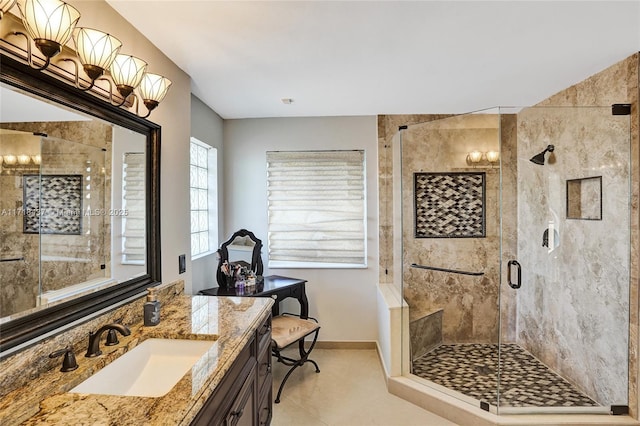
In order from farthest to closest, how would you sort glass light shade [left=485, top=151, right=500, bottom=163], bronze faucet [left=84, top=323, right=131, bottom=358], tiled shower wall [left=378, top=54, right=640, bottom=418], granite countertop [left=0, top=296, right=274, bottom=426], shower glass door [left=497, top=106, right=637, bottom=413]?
glass light shade [left=485, top=151, right=500, bottom=163] < shower glass door [left=497, top=106, right=637, bottom=413] < tiled shower wall [left=378, top=54, right=640, bottom=418] < bronze faucet [left=84, top=323, right=131, bottom=358] < granite countertop [left=0, top=296, right=274, bottom=426]

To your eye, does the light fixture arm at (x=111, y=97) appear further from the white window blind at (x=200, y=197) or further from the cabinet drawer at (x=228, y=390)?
the white window blind at (x=200, y=197)

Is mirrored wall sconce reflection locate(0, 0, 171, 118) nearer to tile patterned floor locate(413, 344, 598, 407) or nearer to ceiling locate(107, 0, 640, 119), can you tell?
ceiling locate(107, 0, 640, 119)

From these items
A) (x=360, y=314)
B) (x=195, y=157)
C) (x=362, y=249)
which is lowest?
(x=360, y=314)

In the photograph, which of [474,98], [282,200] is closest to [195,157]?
[282,200]

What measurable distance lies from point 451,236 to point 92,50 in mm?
3040

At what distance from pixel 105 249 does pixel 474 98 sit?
9.63 feet

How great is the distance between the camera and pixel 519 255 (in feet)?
9.55

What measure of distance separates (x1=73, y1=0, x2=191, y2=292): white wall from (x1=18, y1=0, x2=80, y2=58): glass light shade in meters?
0.56

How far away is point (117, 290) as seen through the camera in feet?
5.12

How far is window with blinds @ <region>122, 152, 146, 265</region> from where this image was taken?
1.65 metres

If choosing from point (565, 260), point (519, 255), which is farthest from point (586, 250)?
point (519, 255)

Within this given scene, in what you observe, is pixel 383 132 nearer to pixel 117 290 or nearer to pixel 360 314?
pixel 360 314

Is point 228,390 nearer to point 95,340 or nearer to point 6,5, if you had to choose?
point 95,340

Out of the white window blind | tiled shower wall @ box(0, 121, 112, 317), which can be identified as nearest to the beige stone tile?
the white window blind
